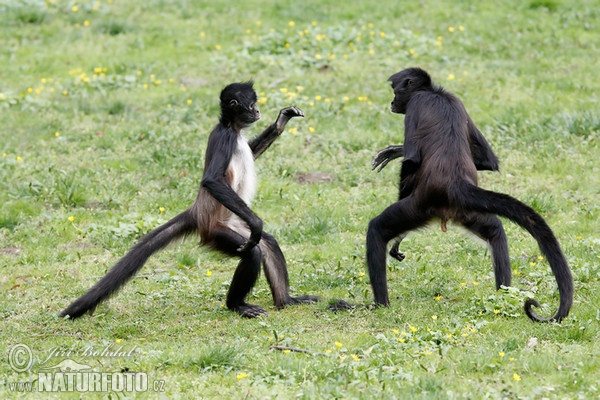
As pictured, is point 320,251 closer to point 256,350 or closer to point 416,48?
point 256,350

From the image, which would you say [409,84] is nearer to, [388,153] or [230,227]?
[388,153]

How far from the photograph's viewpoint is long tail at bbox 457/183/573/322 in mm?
7223

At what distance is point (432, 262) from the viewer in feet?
31.5

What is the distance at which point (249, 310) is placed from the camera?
8.48m

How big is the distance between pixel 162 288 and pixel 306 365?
3.10 metres

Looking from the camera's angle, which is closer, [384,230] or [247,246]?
[384,230]

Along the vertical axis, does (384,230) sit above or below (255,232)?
above

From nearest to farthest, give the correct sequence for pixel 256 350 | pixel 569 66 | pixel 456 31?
pixel 256 350 → pixel 569 66 → pixel 456 31

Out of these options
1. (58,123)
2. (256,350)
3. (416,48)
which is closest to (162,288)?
(256,350)

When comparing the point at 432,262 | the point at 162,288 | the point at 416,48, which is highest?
the point at 416,48

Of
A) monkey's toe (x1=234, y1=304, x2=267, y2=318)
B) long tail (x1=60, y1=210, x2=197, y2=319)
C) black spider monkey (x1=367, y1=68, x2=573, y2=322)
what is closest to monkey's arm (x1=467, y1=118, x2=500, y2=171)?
black spider monkey (x1=367, y1=68, x2=573, y2=322)

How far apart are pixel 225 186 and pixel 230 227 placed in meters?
0.49

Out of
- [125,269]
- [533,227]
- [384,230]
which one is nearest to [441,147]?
[384,230]

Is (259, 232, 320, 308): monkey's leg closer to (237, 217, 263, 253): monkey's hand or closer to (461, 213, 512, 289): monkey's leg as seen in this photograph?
(237, 217, 263, 253): monkey's hand
